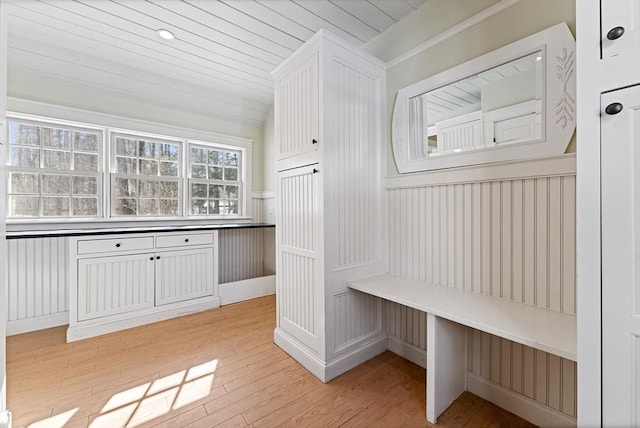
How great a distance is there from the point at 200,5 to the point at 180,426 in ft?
8.80

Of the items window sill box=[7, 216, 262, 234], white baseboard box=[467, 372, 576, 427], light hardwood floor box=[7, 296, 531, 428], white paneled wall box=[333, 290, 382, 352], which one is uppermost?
window sill box=[7, 216, 262, 234]

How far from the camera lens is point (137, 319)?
2615 mm

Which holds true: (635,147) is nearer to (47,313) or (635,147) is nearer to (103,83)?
(103,83)

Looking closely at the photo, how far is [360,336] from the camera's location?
2014mm

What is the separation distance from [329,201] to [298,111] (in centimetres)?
73

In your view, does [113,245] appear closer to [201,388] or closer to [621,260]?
[201,388]

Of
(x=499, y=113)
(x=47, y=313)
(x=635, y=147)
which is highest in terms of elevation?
(x=499, y=113)

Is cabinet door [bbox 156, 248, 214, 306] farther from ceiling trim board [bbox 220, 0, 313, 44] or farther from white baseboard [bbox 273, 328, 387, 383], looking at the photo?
ceiling trim board [bbox 220, 0, 313, 44]

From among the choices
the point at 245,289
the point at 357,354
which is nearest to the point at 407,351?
the point at 357,354

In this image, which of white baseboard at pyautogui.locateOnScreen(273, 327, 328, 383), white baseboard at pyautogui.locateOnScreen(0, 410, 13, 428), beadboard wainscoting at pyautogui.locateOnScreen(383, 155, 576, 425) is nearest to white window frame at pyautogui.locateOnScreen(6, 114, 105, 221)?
white baseboard at pyautogui.locateOnScreen(0, 410, 13, 428)

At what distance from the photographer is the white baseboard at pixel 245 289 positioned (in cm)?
320

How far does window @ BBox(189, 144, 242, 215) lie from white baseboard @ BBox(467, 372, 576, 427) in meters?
3.34

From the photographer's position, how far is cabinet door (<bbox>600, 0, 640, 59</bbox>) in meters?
0.77

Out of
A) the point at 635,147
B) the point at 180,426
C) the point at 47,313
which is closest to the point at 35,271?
the point at 47,313
